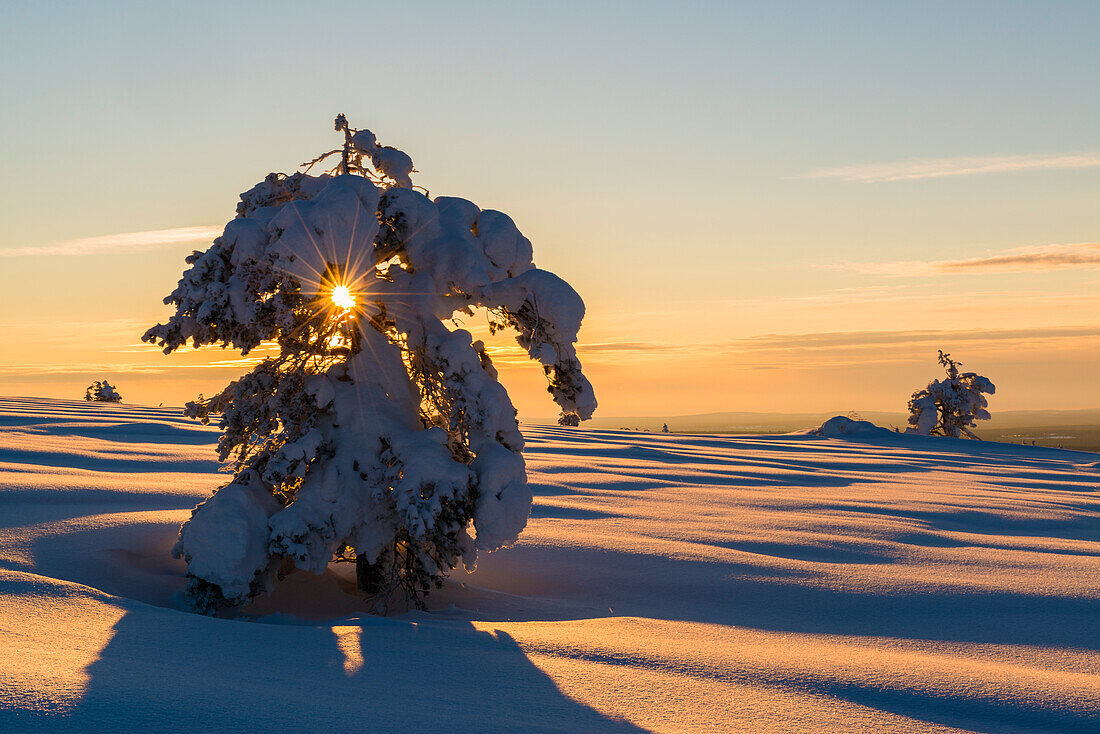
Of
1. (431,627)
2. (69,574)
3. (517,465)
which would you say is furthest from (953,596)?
(69,574)

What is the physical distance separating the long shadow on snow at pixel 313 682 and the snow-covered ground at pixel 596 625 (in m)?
0.02

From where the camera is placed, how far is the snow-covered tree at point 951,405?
34094 mm

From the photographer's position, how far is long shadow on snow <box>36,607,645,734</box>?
321 cm

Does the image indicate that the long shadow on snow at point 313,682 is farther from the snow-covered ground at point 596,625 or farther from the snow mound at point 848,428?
the snow mound at point 848,428

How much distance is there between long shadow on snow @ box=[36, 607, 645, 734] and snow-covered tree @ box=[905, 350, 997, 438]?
109ft

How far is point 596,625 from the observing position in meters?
5.65

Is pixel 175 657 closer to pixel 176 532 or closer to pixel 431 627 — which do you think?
pixel 431 627

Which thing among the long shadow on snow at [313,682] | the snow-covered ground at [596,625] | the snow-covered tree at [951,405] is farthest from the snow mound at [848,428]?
the long shadow on snow at [313,682]

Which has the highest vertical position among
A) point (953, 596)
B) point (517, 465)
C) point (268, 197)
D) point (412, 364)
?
point (268, 197)

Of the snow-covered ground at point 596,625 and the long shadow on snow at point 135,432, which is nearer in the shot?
the snow-covered ground at point 596,625

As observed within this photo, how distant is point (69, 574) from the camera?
18.6 ft

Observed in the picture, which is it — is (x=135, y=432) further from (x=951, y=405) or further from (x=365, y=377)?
(x=951, y=405)

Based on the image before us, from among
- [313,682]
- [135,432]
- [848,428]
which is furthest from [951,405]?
[313,682]

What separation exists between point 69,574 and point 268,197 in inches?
131
